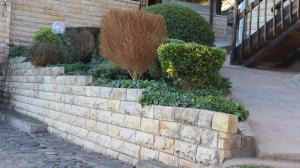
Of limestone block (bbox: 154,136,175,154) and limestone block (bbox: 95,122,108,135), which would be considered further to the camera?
limestone block (bbox: 95,122,108,135)

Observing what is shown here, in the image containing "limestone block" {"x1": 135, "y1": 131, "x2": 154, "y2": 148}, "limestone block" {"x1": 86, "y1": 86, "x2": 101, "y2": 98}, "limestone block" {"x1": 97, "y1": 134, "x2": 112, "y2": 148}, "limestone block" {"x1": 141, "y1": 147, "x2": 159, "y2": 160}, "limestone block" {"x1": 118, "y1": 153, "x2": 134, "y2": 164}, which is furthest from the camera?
"limestone block" {"x1": 86, "y1": 86, "x2": 101, "y2": 98}

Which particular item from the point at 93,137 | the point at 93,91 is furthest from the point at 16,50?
the point at 93,137

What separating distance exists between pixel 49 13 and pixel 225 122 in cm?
1129

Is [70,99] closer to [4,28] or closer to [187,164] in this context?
[187,164]

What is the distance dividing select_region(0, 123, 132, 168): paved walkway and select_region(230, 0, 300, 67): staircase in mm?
6495

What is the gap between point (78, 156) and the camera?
7.70 metres

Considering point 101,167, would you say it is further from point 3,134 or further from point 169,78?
point 3,134

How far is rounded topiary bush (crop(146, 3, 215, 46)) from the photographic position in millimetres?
11672

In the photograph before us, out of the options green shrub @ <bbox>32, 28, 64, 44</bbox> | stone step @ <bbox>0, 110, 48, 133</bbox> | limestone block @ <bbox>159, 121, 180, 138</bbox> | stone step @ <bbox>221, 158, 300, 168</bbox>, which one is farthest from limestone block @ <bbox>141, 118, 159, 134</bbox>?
green shrub @ <bbox>32, 28, 64, 44</bbox>

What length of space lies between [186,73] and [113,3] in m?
9.72

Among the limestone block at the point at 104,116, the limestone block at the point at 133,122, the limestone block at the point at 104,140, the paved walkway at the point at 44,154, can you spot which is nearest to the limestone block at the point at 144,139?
the limestone block at the point at 133,122

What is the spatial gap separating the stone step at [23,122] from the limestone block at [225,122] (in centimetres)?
570

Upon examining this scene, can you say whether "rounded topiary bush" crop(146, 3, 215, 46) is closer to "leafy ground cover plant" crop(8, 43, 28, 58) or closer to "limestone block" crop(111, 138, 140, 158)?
"leafy ground cover plant" crop(8, 43, 28, 58)

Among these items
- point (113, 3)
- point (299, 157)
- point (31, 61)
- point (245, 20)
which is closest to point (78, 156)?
point (299, 157)
